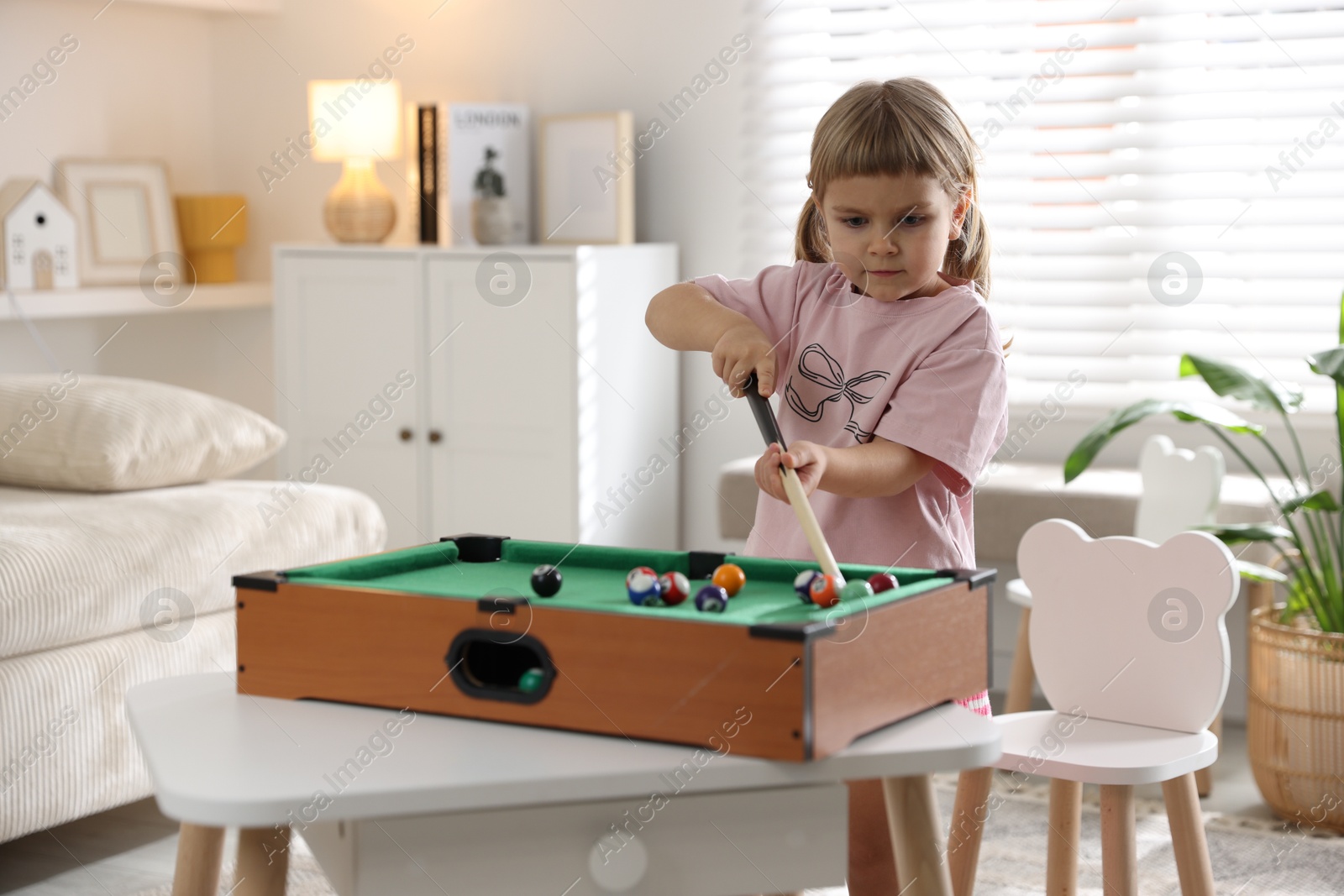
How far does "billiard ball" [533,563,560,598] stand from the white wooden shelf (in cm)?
271

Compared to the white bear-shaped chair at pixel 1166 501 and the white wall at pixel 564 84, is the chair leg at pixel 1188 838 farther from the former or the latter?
the white wall at pixel 564 84

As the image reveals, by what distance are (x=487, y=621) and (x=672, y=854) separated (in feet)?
0.67

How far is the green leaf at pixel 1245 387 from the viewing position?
235cm

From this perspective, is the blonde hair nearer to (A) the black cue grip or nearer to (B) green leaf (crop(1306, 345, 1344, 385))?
(A) the black cue grip

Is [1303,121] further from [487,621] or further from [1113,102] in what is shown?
[487,621]

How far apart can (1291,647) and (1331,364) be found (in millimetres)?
510

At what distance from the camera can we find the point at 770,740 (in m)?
0.92

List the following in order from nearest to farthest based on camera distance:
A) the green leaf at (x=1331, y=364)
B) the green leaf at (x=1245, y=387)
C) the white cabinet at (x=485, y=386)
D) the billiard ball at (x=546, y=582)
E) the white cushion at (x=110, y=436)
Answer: the billiard ball at (x=546, y=582) → the green leaf at (x=1331, y=364) → the green leaf at (x=1245, y=387) → the white cushion at (x=110, y=436) → the white cabinet at (x=485, y=386)

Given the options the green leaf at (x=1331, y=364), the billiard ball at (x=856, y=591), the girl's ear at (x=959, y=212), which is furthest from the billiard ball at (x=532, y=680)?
the green leaf at (x=1331, y=364)

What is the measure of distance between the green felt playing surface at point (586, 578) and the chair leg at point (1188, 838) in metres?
0.56

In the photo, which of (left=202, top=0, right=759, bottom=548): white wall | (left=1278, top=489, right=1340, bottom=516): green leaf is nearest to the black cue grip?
(left=1278, top=489, right=1340, bottom=516): green leaf

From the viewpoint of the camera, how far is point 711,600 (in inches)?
40.8

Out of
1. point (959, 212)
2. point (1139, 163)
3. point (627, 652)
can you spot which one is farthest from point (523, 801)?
point (1139, 163)

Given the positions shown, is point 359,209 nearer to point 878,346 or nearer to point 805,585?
point 878,346
